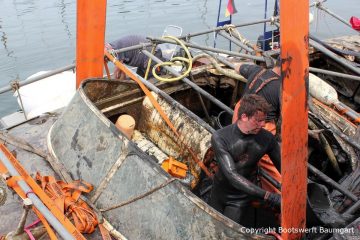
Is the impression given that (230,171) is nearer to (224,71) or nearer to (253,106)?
(253,106)

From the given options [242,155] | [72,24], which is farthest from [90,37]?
[72,24]

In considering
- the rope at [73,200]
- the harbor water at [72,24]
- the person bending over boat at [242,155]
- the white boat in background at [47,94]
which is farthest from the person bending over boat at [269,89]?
the harbor water at [72,24]

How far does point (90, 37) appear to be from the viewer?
462 cm

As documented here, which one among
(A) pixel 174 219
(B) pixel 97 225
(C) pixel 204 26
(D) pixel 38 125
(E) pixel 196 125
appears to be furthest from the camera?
(C) pixel 204 26

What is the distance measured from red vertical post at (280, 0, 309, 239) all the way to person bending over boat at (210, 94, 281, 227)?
0.68m

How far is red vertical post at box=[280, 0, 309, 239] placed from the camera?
2.33m

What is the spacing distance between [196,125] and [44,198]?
6.97 ft

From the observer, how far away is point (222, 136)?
395cm

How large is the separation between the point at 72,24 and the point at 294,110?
23.4 meters

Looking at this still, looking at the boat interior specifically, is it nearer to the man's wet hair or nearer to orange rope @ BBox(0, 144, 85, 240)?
the man's wet hair

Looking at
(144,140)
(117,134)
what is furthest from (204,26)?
(117,134)

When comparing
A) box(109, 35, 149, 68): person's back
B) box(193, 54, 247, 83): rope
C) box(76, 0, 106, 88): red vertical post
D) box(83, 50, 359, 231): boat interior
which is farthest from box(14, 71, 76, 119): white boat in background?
box(193, 54, 247, 83): rope

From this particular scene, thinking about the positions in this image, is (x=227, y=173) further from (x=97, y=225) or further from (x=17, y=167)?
(x=17, y=167)

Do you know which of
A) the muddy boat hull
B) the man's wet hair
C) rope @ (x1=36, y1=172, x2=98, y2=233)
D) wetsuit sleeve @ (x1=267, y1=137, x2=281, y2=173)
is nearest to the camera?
the muddy boat hull
